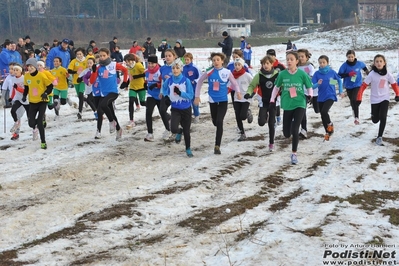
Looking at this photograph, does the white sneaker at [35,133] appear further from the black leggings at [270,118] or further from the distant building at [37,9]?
the distant building at [37,9]

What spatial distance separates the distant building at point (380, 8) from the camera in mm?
96875

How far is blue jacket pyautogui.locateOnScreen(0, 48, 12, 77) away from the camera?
1873cm

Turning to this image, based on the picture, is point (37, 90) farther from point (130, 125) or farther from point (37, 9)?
point (37, 9)

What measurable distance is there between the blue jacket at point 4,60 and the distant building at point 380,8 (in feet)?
277

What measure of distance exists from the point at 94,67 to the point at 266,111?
4.11 metres

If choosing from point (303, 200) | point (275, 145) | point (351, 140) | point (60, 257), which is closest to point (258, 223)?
point (303, 200)

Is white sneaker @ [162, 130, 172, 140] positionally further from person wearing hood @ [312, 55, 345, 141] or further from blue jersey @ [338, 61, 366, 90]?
blue jersey @ [338, 61, 366, 90]

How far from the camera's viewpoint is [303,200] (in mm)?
7562

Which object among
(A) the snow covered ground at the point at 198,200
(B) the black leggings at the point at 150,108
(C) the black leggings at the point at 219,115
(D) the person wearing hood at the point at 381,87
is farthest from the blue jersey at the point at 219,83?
(D) the person wearing hood at the point at 381,87

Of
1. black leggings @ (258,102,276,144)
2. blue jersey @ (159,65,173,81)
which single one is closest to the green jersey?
black leggings @ (258,102,276,144)

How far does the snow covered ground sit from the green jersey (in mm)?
1039

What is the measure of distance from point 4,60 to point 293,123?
40.1 feet

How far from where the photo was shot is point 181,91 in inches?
409

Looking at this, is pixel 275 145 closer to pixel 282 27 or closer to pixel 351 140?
pixel 351 140
